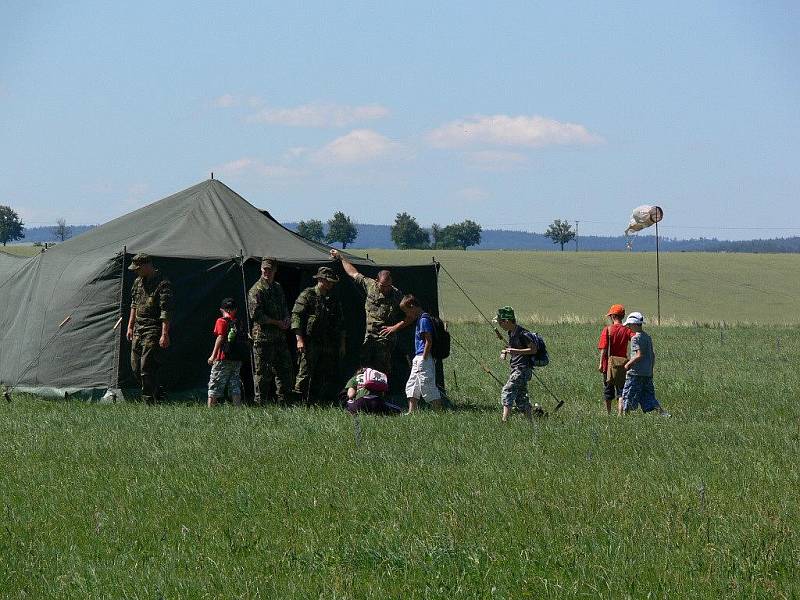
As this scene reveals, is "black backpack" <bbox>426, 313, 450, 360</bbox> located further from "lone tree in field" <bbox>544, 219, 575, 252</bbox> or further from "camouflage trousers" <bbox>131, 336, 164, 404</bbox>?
"lone tree in field" <bbox>544, 219, 575, 252</bbox>

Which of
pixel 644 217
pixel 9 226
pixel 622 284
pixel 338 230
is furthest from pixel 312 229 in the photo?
pixel 644 217

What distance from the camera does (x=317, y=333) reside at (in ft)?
47.5

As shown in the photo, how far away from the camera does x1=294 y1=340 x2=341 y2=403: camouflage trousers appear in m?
14.5

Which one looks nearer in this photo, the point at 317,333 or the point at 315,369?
the point at 317,333

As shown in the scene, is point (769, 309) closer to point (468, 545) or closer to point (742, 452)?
point (742, 452)

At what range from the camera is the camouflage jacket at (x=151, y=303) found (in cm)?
1419

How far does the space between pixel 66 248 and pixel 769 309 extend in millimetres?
51333

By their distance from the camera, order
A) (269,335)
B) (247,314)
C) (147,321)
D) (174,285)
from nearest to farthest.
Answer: (269,335) < (147,321) < (174,285) < (247,314)

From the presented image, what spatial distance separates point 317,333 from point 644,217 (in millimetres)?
29297

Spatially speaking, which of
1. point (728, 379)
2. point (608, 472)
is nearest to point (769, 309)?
point (728, 379)

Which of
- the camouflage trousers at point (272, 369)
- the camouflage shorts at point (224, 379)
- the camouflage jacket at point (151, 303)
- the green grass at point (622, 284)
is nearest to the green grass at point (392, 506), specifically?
the camouflage shorts at point (224, 379)

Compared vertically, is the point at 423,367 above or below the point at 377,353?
below

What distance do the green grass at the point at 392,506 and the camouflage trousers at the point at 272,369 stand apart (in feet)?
2.87

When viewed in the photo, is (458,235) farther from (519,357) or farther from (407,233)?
(519,357)
